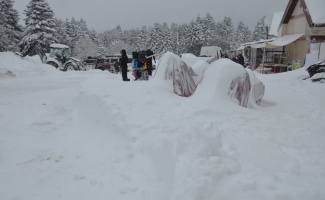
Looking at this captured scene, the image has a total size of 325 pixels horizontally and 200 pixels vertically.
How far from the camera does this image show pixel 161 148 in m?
4.08

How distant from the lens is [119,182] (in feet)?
12.0

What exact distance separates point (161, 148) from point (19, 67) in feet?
64.2

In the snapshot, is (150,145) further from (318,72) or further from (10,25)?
(10,25)

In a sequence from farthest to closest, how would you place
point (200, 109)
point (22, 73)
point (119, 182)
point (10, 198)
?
point (22, 73)
point (200, 109)
point (119, 182)
point (10, 198)

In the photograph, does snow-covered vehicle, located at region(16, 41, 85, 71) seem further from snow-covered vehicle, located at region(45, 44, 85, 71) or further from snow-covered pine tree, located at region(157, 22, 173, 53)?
snow-covered pine tree, located at region(157, 22, 173, 53)

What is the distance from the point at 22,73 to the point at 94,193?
712 inches

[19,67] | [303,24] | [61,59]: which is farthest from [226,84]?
[61,59]

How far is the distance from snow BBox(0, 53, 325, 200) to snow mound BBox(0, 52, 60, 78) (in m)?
12.0

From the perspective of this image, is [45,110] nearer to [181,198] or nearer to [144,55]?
[144,55]

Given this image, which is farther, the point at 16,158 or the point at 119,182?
the point at 16,158

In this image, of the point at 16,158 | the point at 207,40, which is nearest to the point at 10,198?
the point at 16,158

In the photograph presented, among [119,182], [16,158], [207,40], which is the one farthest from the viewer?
[207,40]

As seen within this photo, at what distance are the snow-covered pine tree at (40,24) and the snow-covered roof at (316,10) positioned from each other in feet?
97.4

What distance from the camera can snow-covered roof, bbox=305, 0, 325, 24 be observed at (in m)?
18.8
